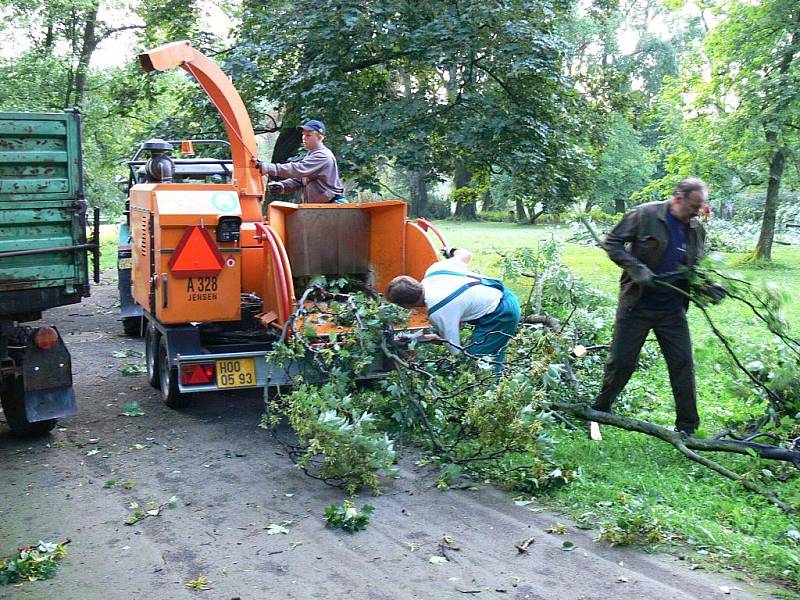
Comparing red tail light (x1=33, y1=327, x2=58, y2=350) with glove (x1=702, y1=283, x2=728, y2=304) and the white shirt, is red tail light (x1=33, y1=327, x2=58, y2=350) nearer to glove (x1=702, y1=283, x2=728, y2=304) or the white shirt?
the white shirt

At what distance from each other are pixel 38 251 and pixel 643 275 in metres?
4.47

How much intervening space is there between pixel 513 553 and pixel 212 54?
11113mm

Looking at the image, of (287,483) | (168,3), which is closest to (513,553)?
(287,483)

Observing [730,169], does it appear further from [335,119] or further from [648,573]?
[648,573]

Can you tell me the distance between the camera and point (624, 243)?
6.13 metres

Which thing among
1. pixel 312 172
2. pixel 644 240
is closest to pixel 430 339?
pixel 644 240

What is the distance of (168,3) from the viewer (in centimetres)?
1514

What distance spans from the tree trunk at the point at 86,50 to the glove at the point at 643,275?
21126 millimetres

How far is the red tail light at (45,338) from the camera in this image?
6.55 m

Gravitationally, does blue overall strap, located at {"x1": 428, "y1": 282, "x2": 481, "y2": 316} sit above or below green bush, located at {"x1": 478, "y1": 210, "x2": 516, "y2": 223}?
above

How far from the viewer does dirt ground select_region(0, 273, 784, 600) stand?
4195 mm

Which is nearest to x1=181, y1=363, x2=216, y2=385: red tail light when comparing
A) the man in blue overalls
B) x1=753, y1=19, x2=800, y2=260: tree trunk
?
the man in blue overalls

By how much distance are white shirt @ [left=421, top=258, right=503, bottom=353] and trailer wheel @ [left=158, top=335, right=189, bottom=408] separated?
2.50m

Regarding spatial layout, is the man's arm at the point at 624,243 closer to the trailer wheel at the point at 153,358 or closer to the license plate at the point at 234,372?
the license plate at the point at 234,372
